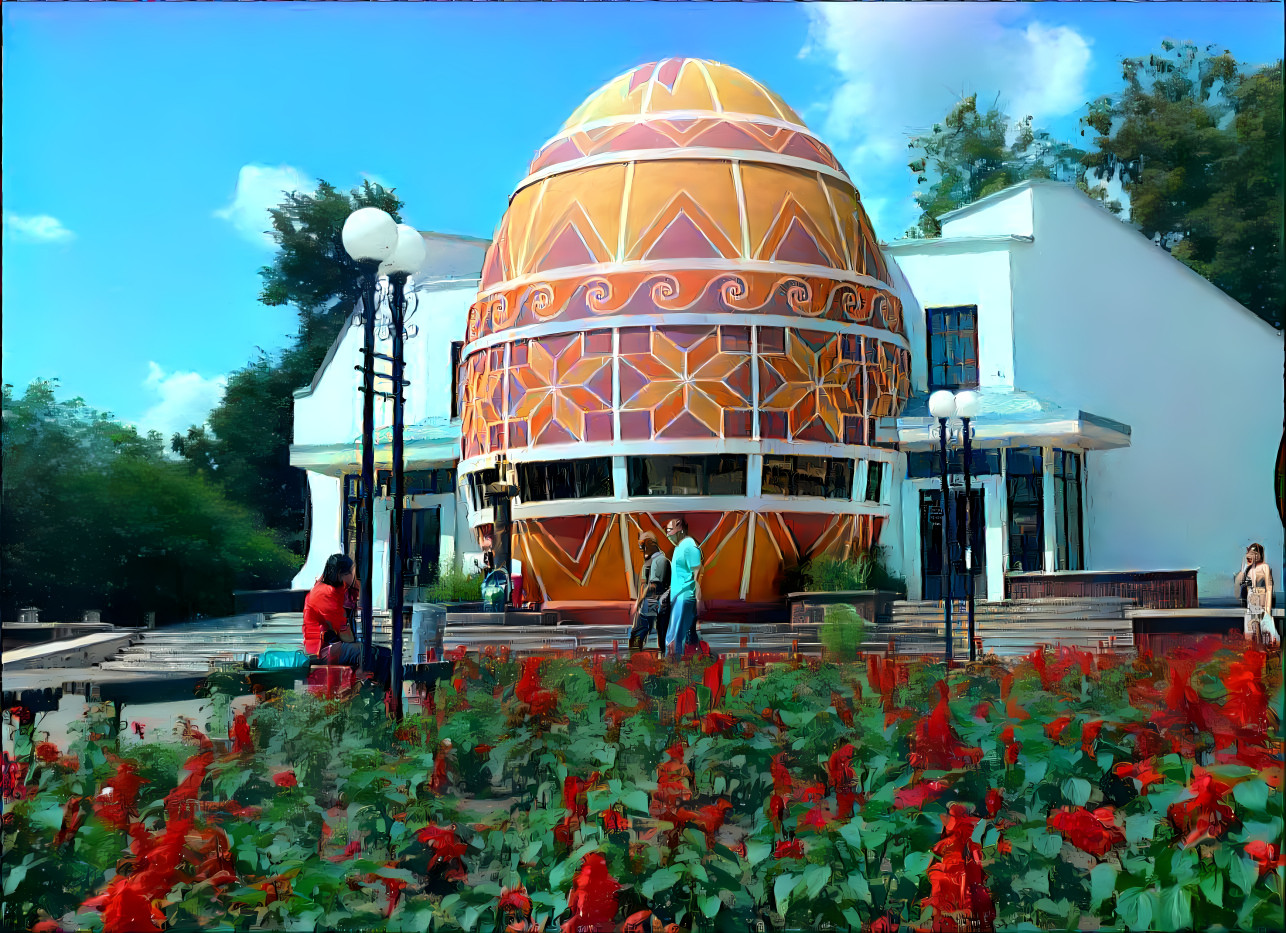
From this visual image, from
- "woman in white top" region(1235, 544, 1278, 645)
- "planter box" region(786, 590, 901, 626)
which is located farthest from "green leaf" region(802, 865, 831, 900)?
"planter box" region(786, 590, 901, 626)

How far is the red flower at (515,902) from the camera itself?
4.16 metres

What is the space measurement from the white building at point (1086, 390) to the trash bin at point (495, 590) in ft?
22.8

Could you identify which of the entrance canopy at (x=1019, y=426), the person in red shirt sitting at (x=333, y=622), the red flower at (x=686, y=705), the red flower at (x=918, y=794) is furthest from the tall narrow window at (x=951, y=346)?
the red flower at (x=918, y=794)

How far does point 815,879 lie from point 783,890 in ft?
0.37

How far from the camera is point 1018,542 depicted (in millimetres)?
22000

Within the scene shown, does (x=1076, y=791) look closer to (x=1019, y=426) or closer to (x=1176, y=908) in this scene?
(x=1176, y=908)

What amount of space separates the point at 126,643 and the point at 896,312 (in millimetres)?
13208

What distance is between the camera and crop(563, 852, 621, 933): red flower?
3.88 metres

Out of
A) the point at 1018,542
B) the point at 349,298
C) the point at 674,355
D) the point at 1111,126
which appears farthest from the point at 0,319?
the point at 349,298

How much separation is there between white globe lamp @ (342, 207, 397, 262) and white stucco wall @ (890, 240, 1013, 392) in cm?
1616

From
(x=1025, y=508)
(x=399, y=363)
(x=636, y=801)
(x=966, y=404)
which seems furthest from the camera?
(x=1025, y=508)

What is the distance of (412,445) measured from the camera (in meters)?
24.5

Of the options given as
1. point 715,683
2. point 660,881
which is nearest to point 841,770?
point 660,881

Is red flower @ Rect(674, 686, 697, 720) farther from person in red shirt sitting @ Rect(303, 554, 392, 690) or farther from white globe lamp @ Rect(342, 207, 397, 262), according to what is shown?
white globe lamp @ Rect(342, 207, 397, 262)
